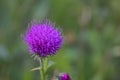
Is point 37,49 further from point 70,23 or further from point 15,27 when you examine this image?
point 70,23

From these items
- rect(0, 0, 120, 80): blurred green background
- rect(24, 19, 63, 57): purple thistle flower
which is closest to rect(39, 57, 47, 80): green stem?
rect(24, 19, 63, 57): purple thistle flower

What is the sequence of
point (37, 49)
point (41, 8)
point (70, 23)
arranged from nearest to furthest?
point (37, 49), point (41, 8), point (70, 23)

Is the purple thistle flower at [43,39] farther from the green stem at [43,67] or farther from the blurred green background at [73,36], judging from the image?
the blurred green background at [73,36]

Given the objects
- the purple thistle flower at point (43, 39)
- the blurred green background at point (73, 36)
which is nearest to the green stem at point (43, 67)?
the purple thistle flower at point (43, 39)

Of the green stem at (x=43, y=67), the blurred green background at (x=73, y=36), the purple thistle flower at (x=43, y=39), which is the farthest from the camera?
the blurred green background at (x=73, y=36)

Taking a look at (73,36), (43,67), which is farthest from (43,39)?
(73,36)

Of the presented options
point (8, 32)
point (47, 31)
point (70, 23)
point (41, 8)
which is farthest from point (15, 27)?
point (47, 31)
